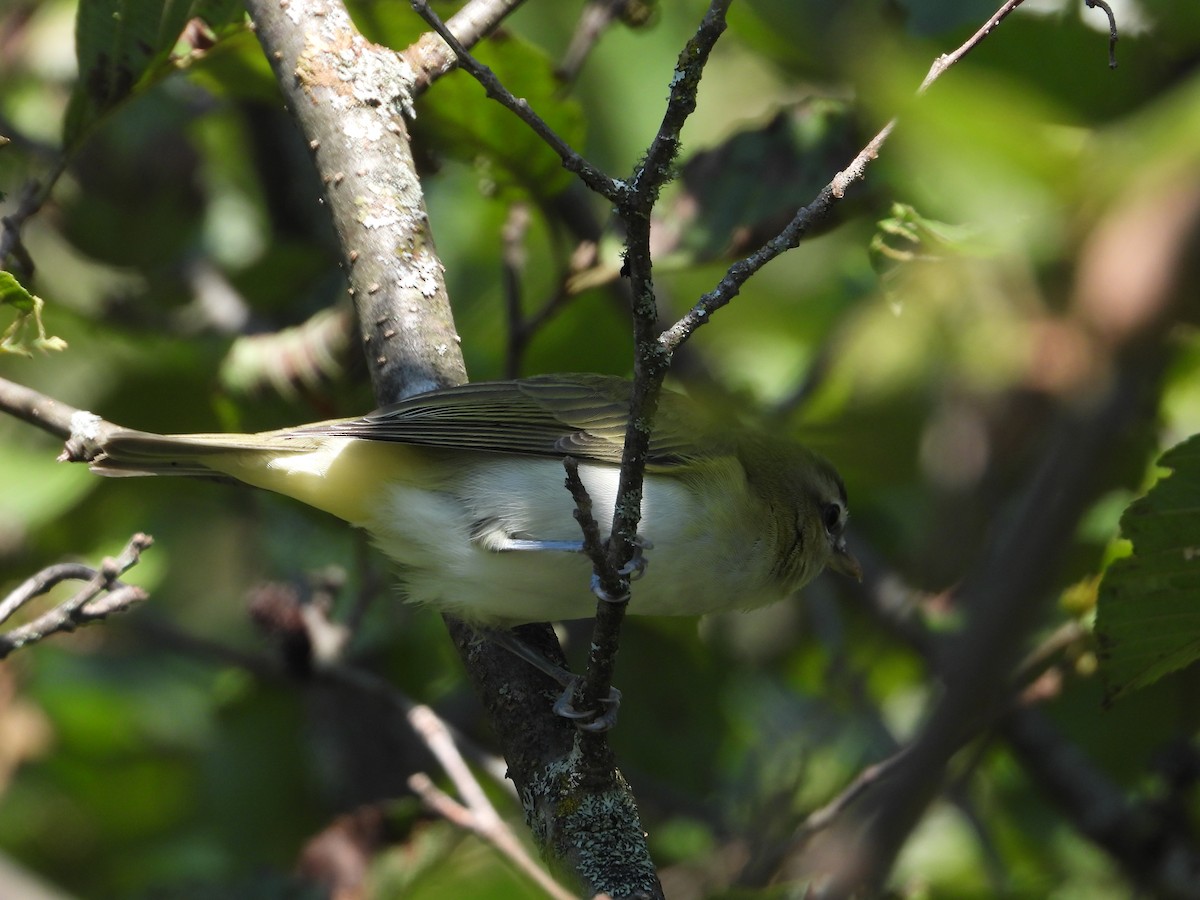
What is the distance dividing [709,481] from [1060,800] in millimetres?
1660

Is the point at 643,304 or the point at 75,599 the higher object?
the point at 643,304

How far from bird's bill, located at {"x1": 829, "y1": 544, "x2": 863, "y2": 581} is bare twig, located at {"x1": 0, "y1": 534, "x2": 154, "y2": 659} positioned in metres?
2.12

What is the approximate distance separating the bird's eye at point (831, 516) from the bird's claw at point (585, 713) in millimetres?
1358

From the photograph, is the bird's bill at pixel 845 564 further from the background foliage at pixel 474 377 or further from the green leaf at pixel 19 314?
the green leaf at pixel 19 314

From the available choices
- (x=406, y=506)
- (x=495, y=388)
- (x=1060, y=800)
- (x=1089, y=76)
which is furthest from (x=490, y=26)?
(x=1060, y=800)

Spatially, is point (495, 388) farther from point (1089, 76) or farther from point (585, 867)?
point (1089, 76)

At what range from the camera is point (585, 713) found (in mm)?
2391

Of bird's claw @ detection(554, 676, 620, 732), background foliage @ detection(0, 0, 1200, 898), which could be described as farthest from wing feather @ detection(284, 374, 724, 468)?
bird's claw @ detection(554, 676, 620, 732)

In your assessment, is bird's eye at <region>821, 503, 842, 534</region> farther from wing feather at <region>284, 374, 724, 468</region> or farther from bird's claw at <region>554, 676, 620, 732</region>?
bird's claw at <region>554, 676, 620, 732</region>

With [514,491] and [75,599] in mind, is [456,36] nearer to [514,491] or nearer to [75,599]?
[514,491]

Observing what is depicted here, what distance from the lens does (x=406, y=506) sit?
10.4ft

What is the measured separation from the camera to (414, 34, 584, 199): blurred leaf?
3.48 meters

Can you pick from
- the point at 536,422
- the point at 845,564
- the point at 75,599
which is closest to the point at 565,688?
the point at 536,422

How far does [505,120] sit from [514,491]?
116 cm
